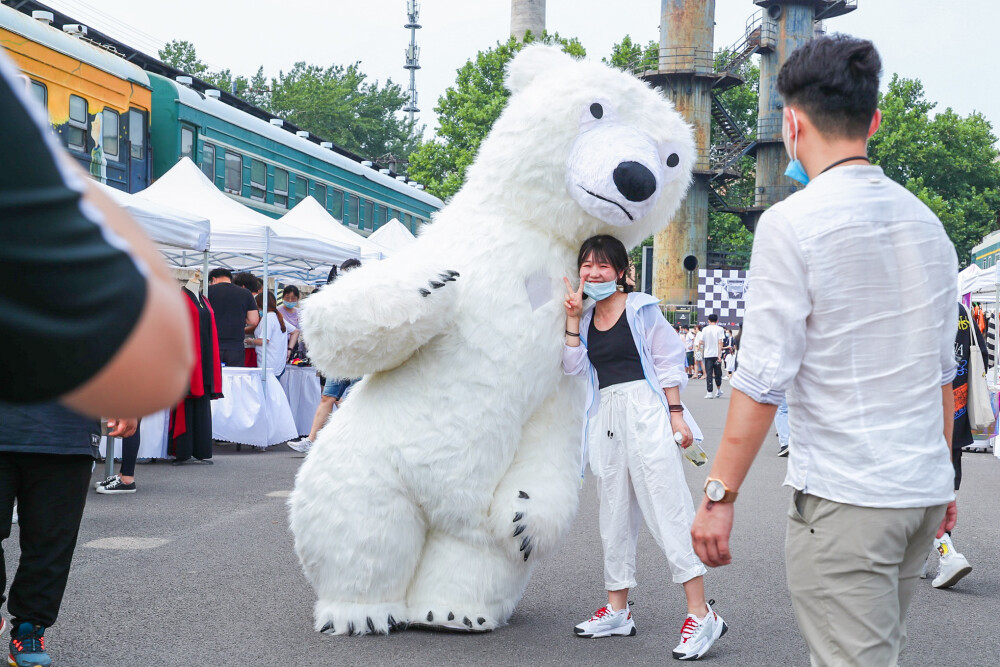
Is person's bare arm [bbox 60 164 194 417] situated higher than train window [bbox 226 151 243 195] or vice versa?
train window [bbox 226 151 243 195]

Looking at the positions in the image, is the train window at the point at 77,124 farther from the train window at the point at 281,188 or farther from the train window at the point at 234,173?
the train window at the point at 281,188

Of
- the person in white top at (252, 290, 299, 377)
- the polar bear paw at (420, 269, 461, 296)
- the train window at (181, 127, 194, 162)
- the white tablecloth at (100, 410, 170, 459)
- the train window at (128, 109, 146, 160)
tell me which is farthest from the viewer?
the train window at (181, 127, 194, 162)

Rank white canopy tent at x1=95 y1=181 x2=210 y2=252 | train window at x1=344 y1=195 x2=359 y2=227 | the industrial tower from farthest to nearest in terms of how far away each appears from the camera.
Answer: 1. the industrial tower
2. train window at x1=344 y1=195 x2=359 y2=227
3. white canopy tent at x1=95 y1=181 x2=210 y2=252

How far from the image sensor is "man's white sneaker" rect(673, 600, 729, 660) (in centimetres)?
398

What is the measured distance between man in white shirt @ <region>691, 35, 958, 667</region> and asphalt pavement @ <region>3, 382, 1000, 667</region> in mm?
1899

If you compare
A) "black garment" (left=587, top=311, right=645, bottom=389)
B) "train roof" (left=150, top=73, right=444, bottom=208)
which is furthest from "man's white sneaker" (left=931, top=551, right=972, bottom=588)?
"train roof" (left=150, top=73, right=444, bottom=208)

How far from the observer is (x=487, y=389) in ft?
13.3

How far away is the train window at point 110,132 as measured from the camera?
1317 cm

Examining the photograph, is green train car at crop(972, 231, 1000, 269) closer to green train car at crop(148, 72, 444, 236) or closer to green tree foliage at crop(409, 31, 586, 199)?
green train car at crop(148, 72, 444, 236)

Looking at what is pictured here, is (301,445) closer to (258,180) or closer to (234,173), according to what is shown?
(234,173)


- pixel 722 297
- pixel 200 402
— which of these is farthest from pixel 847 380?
pixel 722 297

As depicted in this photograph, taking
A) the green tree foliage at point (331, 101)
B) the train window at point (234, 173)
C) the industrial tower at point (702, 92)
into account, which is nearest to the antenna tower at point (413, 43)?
the green tree foliage at point (331, 101)

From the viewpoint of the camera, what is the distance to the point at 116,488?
7.69 meters

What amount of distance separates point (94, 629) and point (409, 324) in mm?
1804
